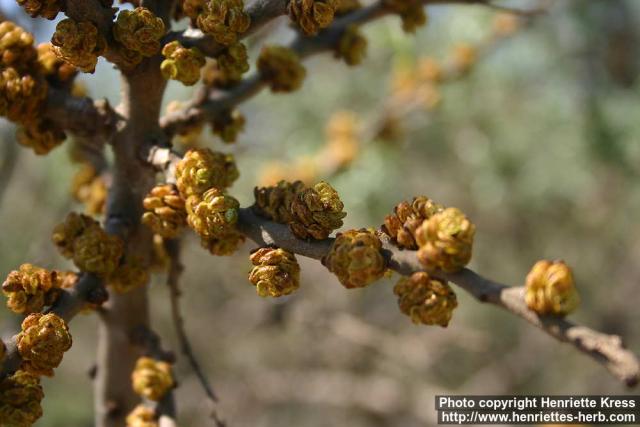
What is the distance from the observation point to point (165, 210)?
1329mm

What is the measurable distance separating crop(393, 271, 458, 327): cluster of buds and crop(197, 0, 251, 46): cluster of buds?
61 cm

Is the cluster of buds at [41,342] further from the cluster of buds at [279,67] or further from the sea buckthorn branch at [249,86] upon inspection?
the cluster of buds at [279,67]

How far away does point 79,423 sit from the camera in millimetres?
4262

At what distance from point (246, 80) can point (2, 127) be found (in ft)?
6.05

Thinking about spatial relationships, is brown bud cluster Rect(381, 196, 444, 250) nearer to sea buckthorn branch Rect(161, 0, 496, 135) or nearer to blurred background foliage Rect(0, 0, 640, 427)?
sea buckthorn branch Rect(161, 0, 496, 135)

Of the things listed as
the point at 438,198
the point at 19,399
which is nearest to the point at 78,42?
the point at 19,399

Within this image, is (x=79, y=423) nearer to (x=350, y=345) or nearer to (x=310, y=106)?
(x=350, y=345)

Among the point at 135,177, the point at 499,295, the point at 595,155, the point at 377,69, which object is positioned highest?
the point at 377,69

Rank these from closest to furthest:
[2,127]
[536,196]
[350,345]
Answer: [2,127], [536,196], [350,345]

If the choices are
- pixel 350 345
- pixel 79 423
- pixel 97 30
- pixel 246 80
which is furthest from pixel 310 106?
pixel 97 30

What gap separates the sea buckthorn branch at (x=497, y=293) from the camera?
0.84m

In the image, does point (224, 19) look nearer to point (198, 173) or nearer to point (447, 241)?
point (198, 173)

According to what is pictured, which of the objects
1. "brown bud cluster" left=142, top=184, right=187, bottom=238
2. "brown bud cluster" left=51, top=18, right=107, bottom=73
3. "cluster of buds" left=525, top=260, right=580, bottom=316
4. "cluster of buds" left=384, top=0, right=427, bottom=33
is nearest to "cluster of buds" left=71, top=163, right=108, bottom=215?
"brown bud cluster" left=142, top=184, right=187, bottom=238

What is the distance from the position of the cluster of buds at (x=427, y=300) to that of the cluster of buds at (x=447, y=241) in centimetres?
8
